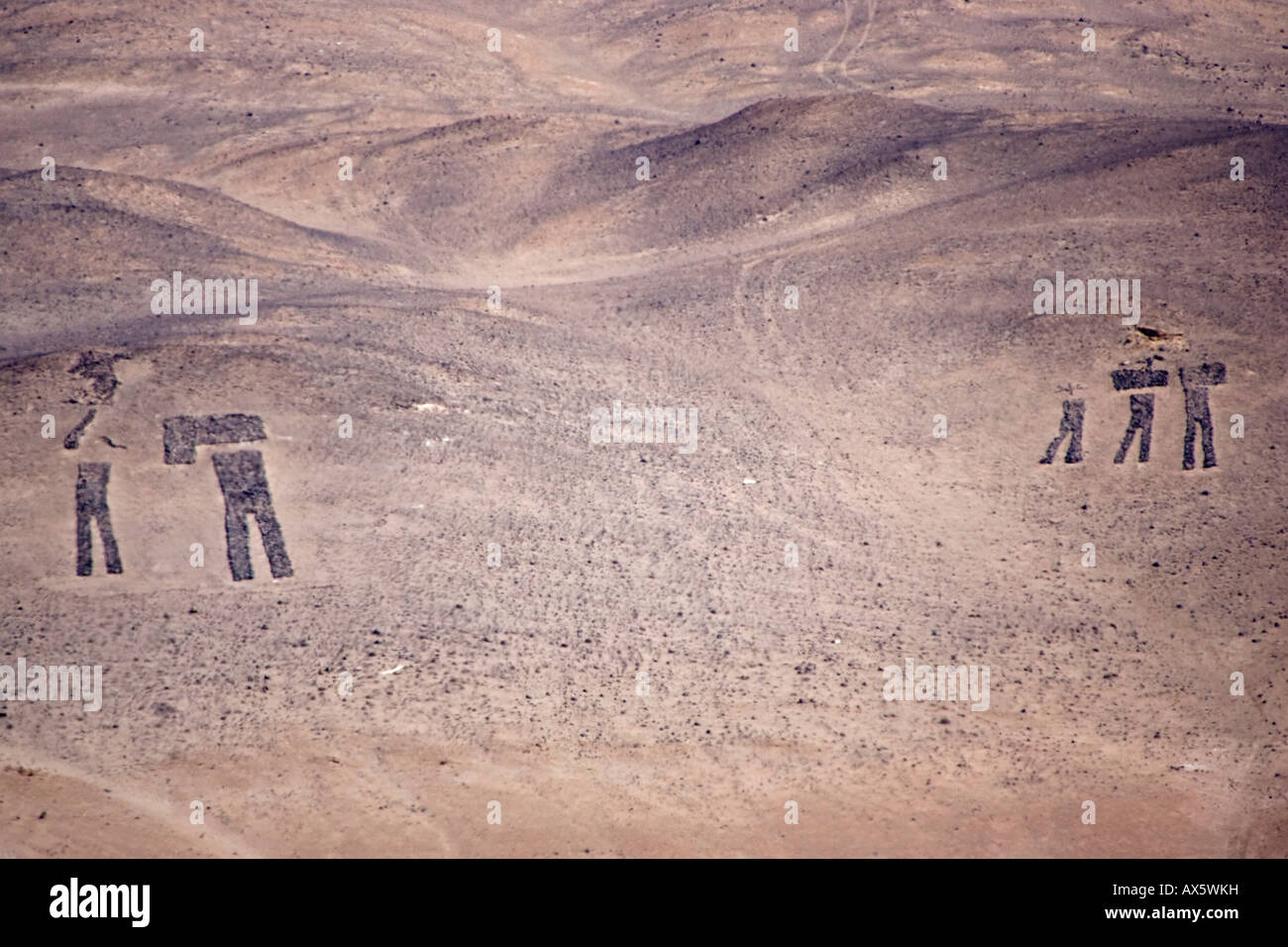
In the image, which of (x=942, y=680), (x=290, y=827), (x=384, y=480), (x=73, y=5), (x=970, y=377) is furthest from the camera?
(x=73, y=5)

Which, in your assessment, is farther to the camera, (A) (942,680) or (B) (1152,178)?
(B) (1152,178)

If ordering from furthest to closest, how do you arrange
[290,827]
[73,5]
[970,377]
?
[73,5] → [970,377] → [290,827]

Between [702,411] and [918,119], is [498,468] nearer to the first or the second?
[702,411]

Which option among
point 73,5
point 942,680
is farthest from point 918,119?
point 73,5

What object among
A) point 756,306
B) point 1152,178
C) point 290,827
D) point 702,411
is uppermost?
point 1152,178

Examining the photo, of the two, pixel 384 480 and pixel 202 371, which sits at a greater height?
pixel 202 371

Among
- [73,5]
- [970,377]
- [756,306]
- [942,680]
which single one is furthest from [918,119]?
[73,5]
